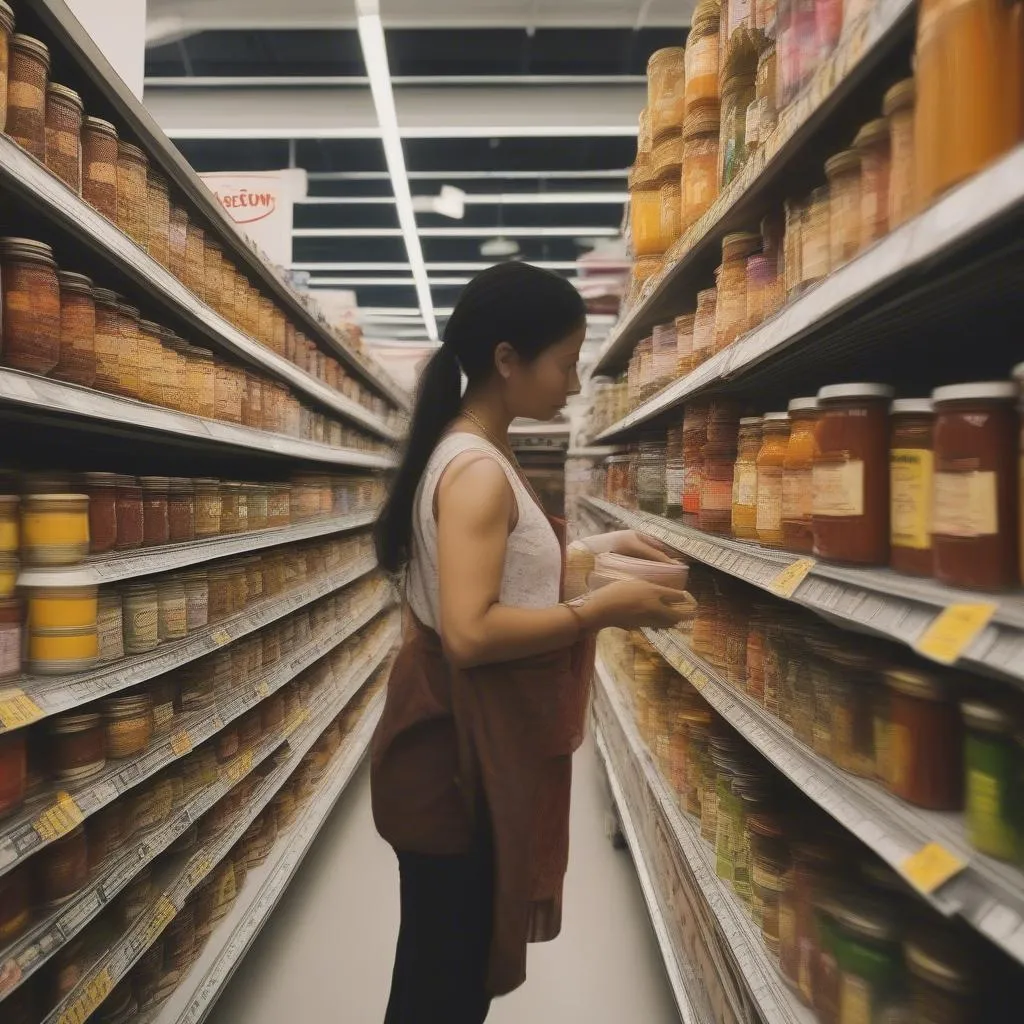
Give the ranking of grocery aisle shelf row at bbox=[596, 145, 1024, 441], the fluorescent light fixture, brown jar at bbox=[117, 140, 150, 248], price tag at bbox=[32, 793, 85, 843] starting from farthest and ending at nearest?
1. the fluorescent light fixture
2. brown jar at bbox=[117, 140, 150, 248]
3. price tag at bbox=[32, 793, 85, 843]
4. grocery aisle shelf row at bbox=[596, 145, 1024, 441]

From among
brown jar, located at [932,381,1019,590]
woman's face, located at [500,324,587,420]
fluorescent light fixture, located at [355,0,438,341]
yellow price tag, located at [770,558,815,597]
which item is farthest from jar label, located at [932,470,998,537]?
fluorescent light fixture, located at [355,0,438,341]

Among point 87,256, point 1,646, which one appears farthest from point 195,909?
point 87,256

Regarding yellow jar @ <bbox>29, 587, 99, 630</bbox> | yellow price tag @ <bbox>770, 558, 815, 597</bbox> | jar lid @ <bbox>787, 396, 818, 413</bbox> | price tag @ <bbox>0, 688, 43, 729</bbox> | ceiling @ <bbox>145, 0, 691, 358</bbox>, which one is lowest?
price tag @ <bbox>0, 688, 43, 729</bbox>

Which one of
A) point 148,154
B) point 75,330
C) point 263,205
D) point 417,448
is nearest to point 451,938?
point 417,448

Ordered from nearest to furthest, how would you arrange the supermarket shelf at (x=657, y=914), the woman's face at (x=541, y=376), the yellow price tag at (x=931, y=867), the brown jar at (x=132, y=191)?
the yellow price tag at (x=931, y=867) → the woman's face at (x=541, y=376) → the brown jar at (x=132, y=191) → the supermarket shelf at (x=657, y=914)

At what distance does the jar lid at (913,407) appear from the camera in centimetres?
99

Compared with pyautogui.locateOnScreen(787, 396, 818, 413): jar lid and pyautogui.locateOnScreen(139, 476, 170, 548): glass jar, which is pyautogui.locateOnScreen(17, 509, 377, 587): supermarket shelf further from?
pyautogui.locateOnScreen(787, 396, 818, 413): jar lid

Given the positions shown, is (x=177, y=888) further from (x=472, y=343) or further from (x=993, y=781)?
(x=993, y=781)

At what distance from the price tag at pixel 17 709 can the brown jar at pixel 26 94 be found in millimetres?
844

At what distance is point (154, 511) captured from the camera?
70.9 inches

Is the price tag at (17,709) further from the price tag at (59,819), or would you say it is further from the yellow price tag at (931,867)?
the yellow price tag at (931,867)

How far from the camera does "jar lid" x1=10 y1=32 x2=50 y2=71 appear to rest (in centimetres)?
126

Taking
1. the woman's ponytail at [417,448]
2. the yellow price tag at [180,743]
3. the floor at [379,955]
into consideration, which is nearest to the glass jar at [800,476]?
the woman's ponytail at [417,448]

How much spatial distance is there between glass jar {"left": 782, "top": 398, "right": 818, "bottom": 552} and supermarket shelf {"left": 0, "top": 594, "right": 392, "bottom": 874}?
1.28 m
